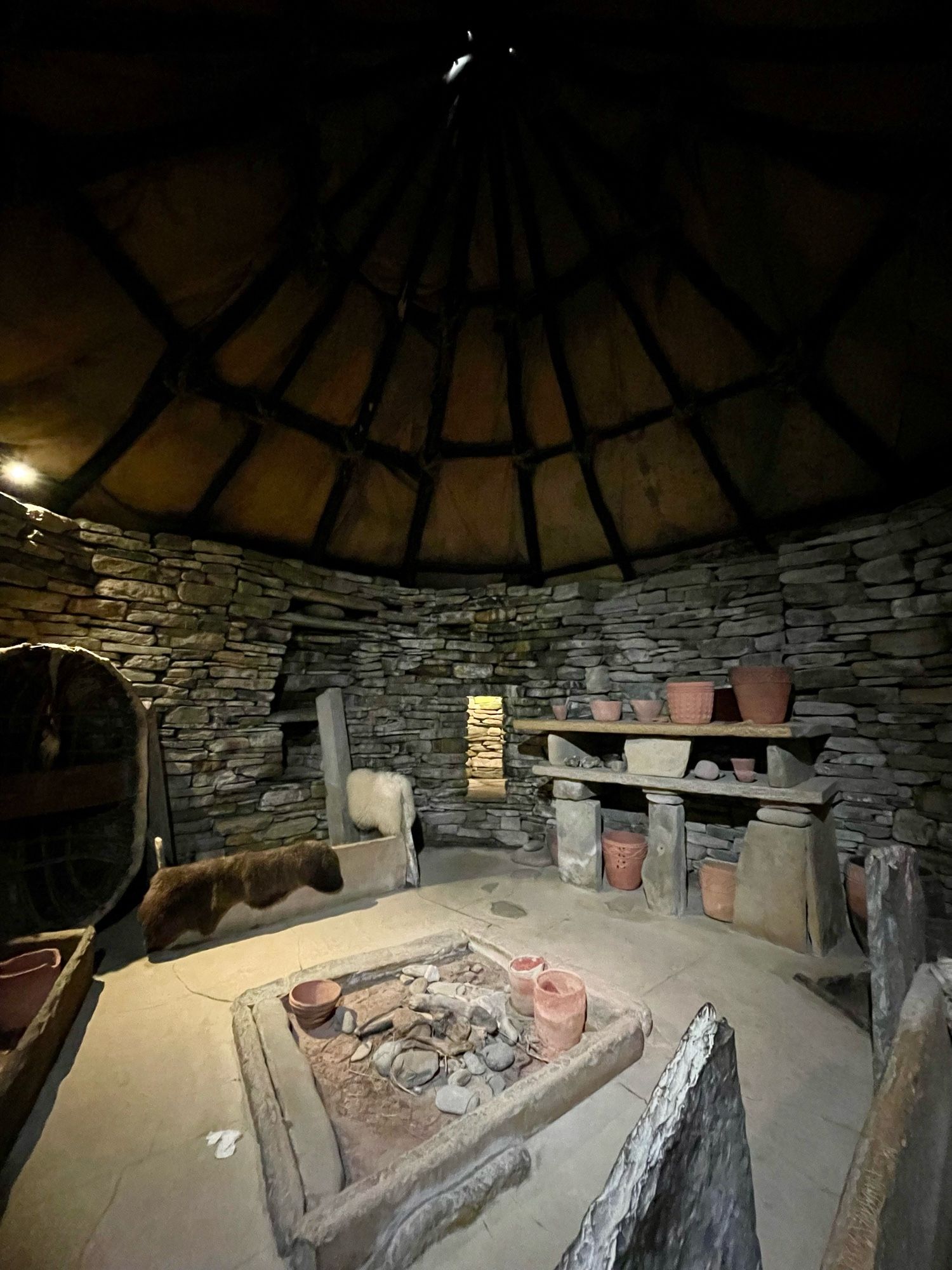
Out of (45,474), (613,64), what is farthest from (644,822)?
(45,474)

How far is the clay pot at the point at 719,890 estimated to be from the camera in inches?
160

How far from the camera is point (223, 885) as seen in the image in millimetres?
3904

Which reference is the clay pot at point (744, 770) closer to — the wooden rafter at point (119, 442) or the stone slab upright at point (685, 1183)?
the stone slab upright at point (685, 1183)

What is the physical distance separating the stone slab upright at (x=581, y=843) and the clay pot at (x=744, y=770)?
1.40 meters

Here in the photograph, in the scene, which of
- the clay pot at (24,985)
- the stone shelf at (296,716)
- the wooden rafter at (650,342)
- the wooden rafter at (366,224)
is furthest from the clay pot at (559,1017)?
the wooden rafter at (366,224)

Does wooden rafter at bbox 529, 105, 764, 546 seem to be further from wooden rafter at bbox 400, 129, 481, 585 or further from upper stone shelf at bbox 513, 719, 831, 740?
upper stone shelf at bbox 513, 719, 831, 740

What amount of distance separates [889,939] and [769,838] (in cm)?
142

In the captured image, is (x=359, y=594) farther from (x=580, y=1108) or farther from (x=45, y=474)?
(x=580, y=1108)

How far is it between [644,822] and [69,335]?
643cm

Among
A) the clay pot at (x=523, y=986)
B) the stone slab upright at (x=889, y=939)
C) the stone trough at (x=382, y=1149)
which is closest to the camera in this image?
the stone trough at (x=382, y=1149)

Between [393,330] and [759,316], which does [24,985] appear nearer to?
[393,330]

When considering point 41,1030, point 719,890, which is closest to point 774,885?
point 719,890

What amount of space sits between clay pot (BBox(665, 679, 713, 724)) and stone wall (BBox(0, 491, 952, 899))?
1104 millimetres

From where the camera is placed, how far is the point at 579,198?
149 inches
